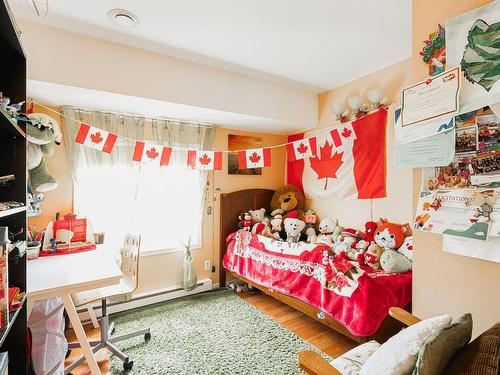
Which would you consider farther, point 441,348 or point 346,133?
point 346,133

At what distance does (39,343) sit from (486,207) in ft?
7.49

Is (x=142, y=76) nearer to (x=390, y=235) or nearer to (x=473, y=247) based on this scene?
(x=473, y=247)

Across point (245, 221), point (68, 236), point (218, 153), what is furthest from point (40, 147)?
point (245, 221)

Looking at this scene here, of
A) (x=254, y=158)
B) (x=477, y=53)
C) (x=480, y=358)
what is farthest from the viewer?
(x=254, y=158)

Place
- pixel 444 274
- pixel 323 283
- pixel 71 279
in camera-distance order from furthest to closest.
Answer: pixel 323 283
pixel 71 279
pixel 444 274

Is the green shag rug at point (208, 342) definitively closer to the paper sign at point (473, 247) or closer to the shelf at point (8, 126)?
the paper sign at point (473, 247)

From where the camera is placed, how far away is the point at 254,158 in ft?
9.17

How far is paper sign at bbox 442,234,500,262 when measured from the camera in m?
0.93

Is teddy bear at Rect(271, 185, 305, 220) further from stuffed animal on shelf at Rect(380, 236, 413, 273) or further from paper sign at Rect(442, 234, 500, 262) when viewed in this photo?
paper sign at Rect(442, 234, 500, 262)

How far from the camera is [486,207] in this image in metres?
0.95

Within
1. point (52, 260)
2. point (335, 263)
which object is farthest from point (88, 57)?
point (335, 263)

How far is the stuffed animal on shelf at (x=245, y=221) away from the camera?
127 inches

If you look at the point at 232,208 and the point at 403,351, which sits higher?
the point at 232,208

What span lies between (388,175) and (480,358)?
6.77 feet
